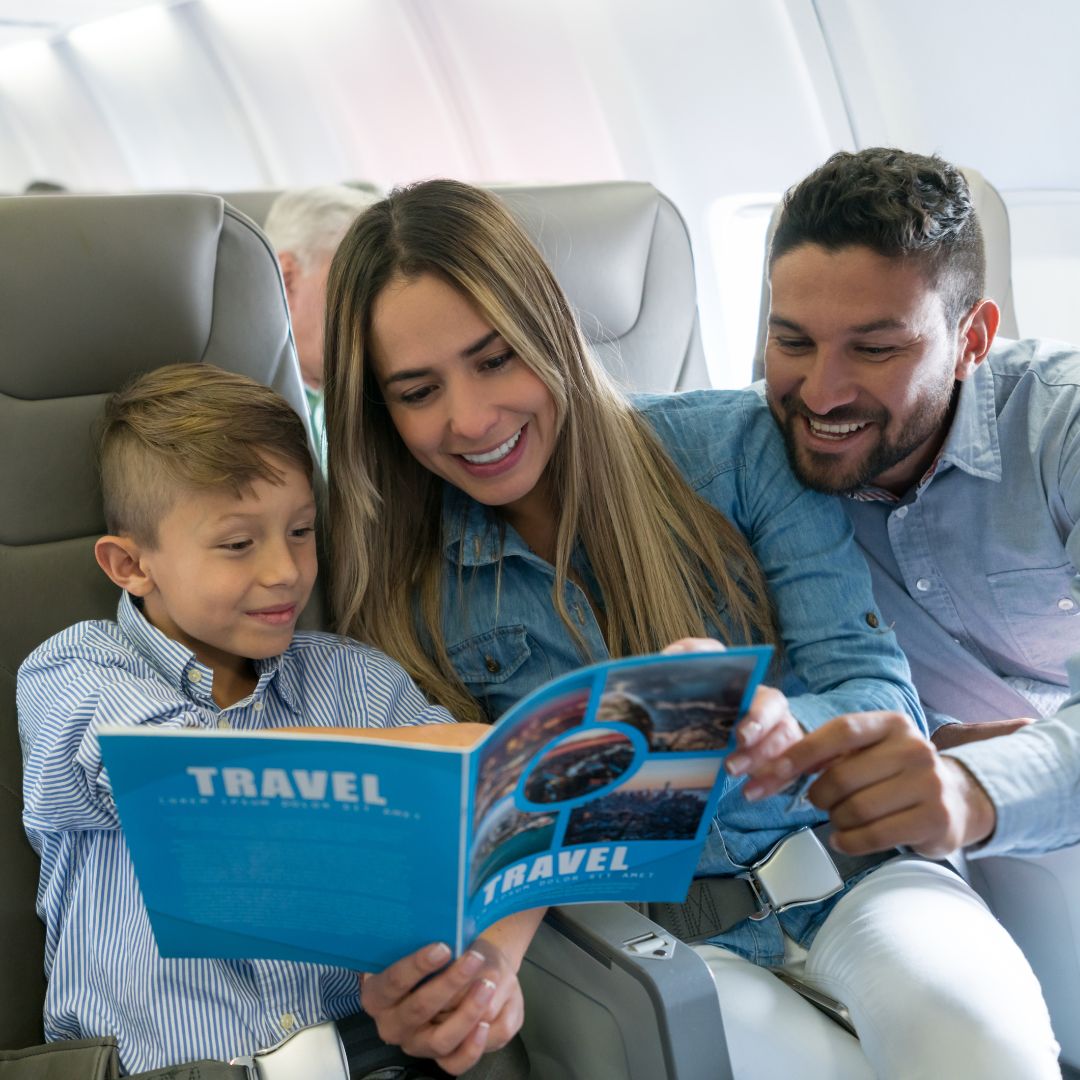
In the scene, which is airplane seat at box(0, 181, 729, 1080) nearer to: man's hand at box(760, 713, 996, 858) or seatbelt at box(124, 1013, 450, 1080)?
seatbelt at box(124, 1013, 450, 1080)

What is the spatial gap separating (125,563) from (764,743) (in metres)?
0.82

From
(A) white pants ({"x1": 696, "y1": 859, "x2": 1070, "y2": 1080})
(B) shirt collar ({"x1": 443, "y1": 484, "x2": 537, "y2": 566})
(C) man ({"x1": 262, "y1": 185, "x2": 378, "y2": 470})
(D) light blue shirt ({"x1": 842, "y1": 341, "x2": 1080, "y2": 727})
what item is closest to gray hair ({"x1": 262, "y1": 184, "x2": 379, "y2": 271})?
(C) man ({"x1": 262, "y1": 185, "x2": 378, "y2": 470})

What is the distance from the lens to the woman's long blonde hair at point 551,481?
159 centimetres

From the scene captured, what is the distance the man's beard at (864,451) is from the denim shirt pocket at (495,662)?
0.44 metres

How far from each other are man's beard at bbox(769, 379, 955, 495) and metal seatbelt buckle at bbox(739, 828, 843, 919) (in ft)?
1.53

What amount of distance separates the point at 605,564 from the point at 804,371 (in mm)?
376

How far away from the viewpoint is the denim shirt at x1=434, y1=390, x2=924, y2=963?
62.2 inches

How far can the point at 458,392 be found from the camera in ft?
5.12

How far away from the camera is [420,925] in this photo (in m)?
1.12

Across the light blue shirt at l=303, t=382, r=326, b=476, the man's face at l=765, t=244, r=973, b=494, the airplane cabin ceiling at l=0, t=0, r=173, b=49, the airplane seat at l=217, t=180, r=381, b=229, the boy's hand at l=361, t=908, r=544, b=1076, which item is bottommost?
the boy's hand at l=361, t=908, r=544, b=1076

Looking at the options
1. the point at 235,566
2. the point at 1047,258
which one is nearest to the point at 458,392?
the point at 235,566

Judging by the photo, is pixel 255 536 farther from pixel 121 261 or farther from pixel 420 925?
pixel 420 925

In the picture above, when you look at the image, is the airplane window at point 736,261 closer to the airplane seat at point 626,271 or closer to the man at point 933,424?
the airplane seat at point 626,271

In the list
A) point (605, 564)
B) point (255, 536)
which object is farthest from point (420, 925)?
point (605, 564)
